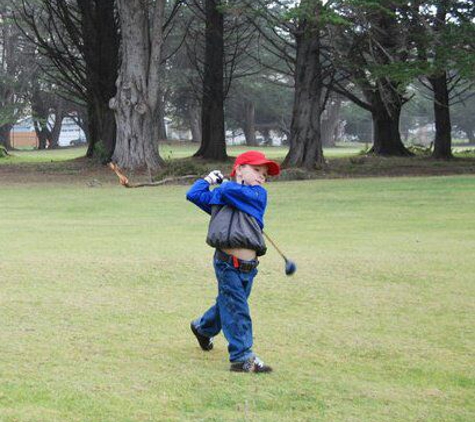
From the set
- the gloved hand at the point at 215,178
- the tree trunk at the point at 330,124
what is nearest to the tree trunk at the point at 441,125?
the gloved hand at the point at 215,178

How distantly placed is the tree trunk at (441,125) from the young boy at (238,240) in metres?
29.8

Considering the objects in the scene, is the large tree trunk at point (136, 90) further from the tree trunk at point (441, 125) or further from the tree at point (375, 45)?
the tree trunk at point (441, 125)

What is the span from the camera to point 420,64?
24531mm

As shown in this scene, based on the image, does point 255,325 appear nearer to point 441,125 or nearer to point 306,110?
point 306,110

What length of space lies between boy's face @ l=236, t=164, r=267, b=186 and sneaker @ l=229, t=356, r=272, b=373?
1177 mm

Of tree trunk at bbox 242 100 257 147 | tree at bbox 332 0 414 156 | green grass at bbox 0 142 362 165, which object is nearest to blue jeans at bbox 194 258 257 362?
tree at bbox 332 0 414 156

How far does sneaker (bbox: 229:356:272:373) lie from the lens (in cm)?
623

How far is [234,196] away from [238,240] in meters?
0.29

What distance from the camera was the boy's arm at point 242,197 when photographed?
246 inches

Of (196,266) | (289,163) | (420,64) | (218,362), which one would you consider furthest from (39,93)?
(218,362)

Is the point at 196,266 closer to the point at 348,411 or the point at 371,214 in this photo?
the point at 348,411

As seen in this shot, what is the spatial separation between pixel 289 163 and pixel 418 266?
1858 cm

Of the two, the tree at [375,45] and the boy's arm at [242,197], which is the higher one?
the tree at [375,45]

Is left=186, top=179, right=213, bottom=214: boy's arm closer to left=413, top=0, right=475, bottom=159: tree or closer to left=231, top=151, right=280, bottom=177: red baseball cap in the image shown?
left=231, top=151, right=280, bottom=177: red baseball cap
